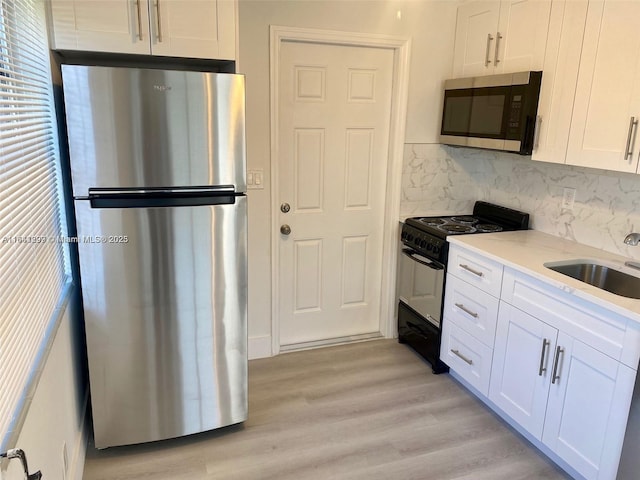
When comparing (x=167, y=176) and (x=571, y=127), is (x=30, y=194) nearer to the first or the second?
(x=167, y=176)

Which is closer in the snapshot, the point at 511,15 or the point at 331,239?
the point at 511,15

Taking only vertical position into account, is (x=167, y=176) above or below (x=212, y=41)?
below

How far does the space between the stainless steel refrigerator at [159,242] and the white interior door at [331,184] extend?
921mm

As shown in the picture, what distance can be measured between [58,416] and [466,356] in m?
2.10

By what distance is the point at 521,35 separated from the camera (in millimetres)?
2635

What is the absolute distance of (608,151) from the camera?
7.23 feet

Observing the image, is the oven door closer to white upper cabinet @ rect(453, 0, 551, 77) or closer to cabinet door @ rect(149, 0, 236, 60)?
white upper cabinet @ rect(453, 0, 551, 77)

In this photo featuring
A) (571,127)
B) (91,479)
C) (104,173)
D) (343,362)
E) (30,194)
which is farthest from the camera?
(343,362)

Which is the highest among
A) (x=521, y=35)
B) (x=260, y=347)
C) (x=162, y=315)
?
(x=521, y=35)

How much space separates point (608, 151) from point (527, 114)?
49 cm

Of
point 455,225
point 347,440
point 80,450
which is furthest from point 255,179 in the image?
point 80,450

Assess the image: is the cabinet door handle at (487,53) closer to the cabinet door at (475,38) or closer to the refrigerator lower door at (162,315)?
the cabinet door at (475,38)

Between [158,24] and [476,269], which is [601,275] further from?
[158,24]

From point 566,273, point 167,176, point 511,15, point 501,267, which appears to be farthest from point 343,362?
point 511,15
